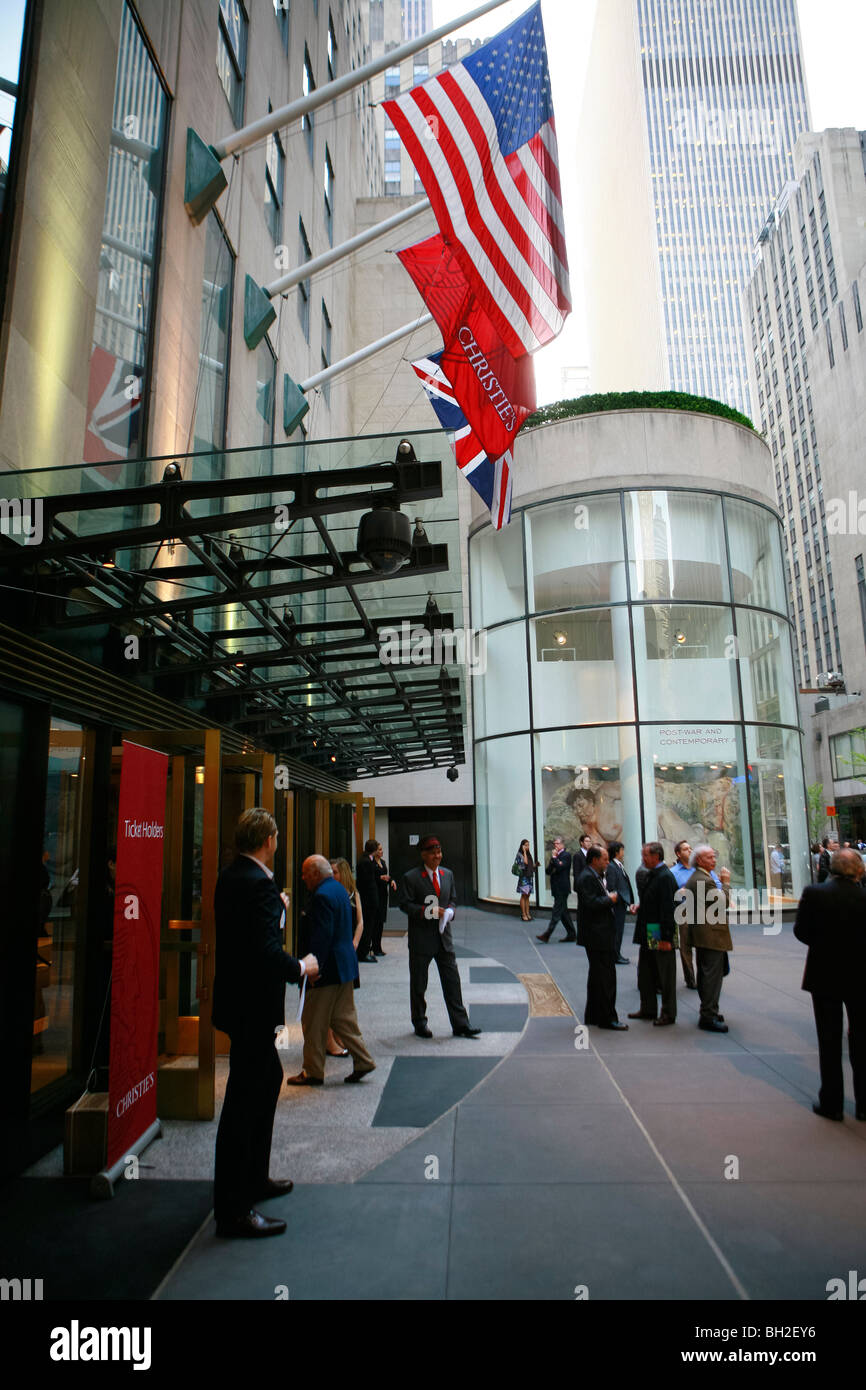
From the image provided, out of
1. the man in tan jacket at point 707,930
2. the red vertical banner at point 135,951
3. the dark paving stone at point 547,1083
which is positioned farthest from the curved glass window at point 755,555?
the red vertical banner at point 135,951

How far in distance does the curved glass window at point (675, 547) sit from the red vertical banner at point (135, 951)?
15807 mm

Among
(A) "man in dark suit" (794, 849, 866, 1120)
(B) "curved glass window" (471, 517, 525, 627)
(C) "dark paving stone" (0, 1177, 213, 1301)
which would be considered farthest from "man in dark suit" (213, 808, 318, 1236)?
(B) "curved glass window" (471, 517, 525, 627)

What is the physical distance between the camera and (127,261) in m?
7.52

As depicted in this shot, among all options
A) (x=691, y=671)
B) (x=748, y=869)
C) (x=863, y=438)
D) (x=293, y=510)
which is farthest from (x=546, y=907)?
(x=863, y=438)

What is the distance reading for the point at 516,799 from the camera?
2005 cm

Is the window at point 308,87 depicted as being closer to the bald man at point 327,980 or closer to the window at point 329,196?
the window at point 329,196

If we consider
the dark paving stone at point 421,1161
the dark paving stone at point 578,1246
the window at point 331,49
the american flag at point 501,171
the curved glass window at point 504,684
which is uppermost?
the window at point 331,49

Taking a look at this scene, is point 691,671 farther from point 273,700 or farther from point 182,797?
point 182,797

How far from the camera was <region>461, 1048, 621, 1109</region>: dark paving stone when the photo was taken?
240 inches

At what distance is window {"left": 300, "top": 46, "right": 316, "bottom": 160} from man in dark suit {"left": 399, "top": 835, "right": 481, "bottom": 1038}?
14371mm

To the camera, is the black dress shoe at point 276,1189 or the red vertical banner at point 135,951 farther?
the red vertical banner at point 135,951

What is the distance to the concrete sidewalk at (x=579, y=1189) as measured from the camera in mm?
3545

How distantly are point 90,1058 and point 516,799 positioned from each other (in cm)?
1458

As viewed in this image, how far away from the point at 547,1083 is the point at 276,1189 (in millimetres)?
2784
